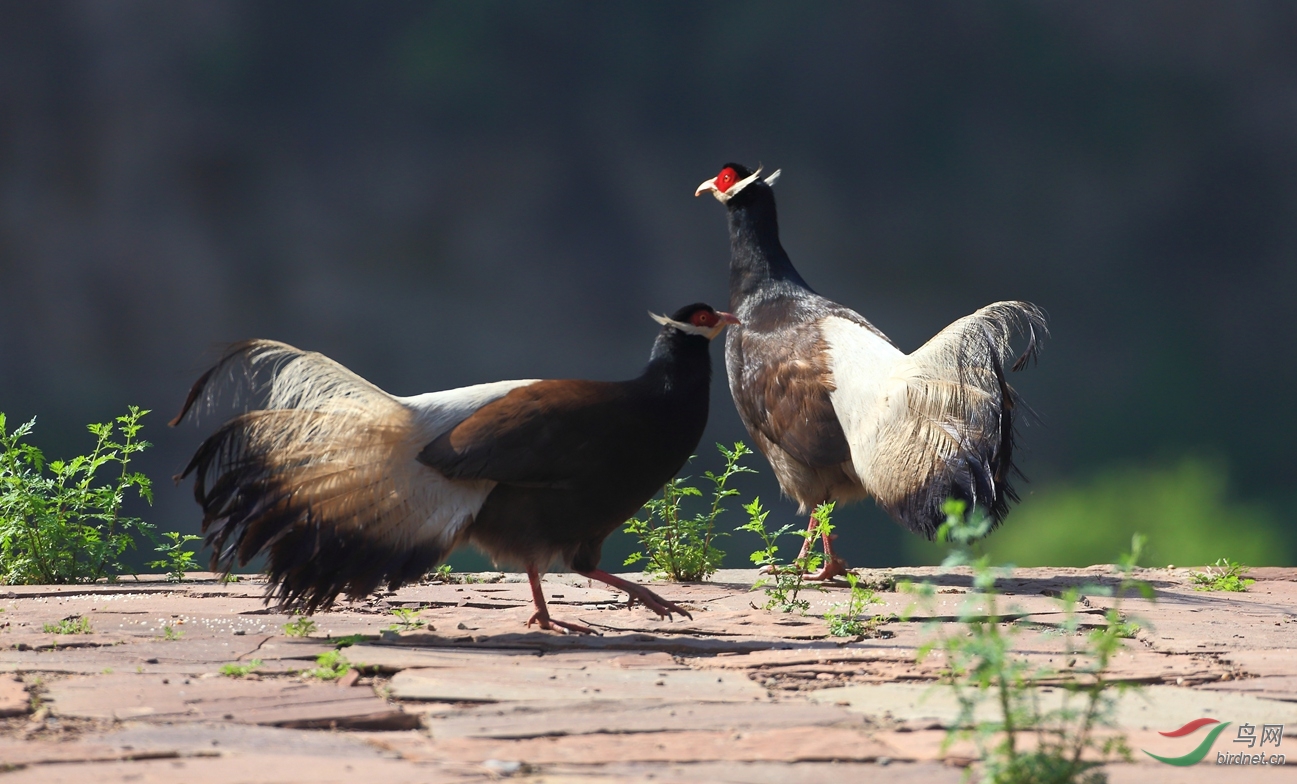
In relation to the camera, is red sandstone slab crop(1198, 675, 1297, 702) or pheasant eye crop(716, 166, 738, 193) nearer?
red sandstone slab crop(1198, 675, 1297, 702)

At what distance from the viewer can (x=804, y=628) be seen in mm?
3143

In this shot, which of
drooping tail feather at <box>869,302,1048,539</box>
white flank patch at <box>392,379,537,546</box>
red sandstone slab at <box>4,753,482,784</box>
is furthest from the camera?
drooping tail feather at <box>869,302,1048,539</box>

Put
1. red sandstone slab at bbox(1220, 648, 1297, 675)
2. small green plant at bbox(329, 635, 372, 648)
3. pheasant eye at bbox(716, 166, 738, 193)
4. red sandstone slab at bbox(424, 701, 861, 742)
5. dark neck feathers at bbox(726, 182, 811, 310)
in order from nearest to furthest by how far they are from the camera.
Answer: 1. red sandstone slab at bbox(424, 701, 861, 742)
2. red sandstone slab at bbox(1220, 648, 1297, 675)
3. small green plant at bbox(329, 635, 372, 648)
4. dark neck feathers at bbox(726, 182, 811, 310)
5. pheasant eye at bbox(716, 166, 738, 193)

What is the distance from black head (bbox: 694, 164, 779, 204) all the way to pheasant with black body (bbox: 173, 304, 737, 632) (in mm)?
1793

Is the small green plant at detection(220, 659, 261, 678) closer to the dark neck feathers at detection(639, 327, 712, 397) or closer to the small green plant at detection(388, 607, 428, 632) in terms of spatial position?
the small green plant at detection(388, 607, 428, 632)

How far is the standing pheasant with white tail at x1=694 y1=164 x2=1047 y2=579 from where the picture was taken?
12.1ft

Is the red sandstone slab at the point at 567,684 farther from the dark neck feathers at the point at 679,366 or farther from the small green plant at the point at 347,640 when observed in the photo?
the dark neck feathers at the point at 679,366

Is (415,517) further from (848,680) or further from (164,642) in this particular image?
(848,680)

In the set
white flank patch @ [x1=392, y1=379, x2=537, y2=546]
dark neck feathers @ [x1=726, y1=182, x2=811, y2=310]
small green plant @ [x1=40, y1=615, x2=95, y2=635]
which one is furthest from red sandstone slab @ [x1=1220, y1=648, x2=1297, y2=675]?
small green plant @ [x1=40, y1=615, x2=95, y2=635]

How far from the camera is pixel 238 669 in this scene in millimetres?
2369

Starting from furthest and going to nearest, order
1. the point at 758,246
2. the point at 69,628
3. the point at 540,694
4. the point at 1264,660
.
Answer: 1. the point at 758,246
2. the point at 69,628
3. the point at 1264,660
4. the point at 540,694

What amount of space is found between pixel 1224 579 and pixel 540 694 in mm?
3002

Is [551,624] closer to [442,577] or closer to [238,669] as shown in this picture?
[238,669]

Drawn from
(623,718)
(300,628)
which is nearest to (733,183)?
(300,628)
